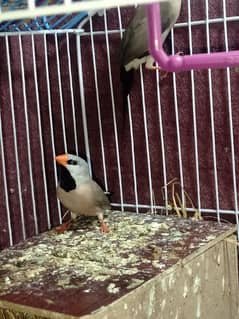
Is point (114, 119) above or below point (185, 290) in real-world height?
above

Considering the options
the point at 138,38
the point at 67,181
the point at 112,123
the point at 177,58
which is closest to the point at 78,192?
the point at 67,181

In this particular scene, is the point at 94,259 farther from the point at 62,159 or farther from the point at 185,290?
the point at 62,159

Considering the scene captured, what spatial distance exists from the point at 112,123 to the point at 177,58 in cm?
92

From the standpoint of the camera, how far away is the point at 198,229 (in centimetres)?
135

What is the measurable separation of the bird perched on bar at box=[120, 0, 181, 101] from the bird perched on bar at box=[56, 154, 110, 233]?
0.79ft

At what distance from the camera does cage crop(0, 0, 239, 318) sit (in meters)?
1.45

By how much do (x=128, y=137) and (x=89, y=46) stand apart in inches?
10.1

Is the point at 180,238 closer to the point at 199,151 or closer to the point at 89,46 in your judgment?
the point at 199,151

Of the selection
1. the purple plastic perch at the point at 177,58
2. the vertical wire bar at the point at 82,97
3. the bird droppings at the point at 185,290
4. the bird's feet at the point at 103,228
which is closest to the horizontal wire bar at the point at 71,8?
the purple plastic perch at the point at 177,58

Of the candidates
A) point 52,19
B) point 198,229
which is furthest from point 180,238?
point 52,19

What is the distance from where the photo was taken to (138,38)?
1394 mm

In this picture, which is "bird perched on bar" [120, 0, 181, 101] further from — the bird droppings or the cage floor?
the bird droppings

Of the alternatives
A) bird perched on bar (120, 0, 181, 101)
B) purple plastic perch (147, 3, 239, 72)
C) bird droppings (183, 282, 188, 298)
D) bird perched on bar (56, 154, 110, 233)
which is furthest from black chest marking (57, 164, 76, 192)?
purple plastic perch (147, 3, 239, 72)

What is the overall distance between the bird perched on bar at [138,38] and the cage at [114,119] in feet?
0.16
